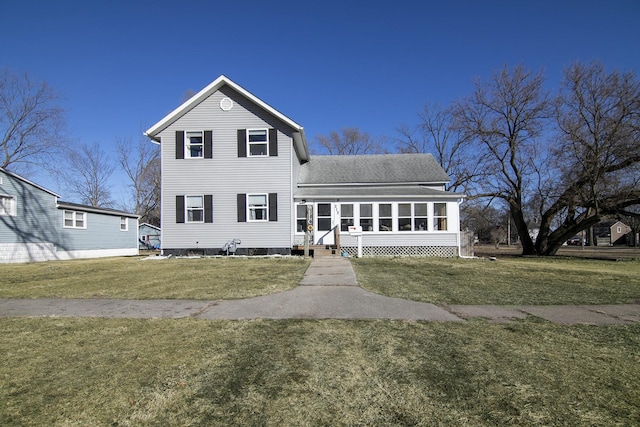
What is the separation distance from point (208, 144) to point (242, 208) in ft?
12.3

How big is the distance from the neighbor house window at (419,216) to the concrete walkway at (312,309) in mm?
11388

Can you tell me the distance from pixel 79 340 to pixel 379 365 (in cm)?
386

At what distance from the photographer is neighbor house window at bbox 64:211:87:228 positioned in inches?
847

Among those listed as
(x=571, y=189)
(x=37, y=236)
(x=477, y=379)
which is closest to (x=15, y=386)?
(x=477, y=379)

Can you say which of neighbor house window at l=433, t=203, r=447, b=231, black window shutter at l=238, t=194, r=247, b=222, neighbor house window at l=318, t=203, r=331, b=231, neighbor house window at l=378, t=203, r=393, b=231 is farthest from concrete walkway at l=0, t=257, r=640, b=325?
neighbor house window at l=433, t=203, r=447, b=231

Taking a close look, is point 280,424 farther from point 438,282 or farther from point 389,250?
point 389,250

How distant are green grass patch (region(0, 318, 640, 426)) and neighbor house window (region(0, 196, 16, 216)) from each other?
1830 centimetres

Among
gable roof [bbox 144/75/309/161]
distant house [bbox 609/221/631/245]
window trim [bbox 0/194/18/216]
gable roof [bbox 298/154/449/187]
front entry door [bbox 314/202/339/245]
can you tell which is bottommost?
distant house [bbox 609/221/631/245]

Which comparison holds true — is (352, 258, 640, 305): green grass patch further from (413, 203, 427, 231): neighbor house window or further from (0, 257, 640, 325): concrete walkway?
(413, 203, 427, 231): neighbor house window

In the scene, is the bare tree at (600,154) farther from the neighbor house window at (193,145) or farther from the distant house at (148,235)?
the distant house at (148,235)

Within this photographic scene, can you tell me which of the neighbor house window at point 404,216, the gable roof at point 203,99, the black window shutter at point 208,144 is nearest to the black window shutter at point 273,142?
the gable roof at point 203,99

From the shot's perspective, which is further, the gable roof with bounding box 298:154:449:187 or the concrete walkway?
the gable roof with bounding box 298:154:449:187

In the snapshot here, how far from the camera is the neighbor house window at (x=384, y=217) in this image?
18.2 meters

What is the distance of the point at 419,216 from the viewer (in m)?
18.1
